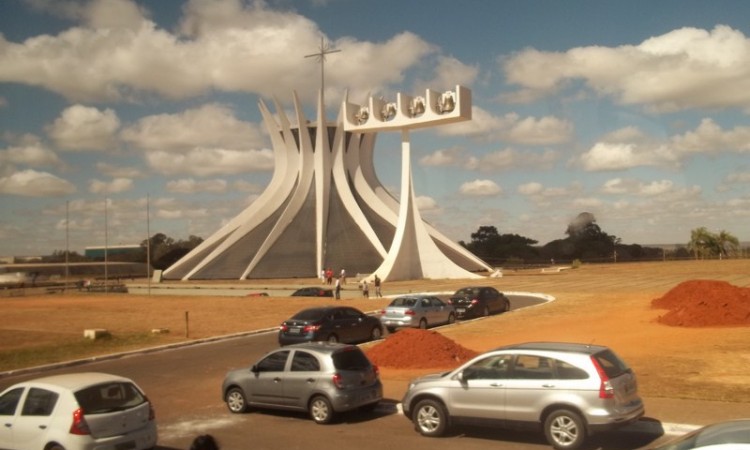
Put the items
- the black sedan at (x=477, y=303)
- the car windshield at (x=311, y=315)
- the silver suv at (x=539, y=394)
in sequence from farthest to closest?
the black sedan at (x=477, y=303) → the car windshield at (x=311, y=315) → the silver suv at (x=539, y=394)

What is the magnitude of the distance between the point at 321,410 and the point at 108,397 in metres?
3.74

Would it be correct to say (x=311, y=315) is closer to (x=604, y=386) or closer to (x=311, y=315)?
(x=311, y=315)

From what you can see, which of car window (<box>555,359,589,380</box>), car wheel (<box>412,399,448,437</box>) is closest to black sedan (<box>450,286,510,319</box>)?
car wheel (<box>412,399,448,437</box>)

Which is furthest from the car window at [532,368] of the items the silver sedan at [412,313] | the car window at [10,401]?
the silver sedan at [412,313]

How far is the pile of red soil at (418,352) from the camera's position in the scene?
17.2 meters

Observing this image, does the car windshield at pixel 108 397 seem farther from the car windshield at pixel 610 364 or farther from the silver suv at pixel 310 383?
the car windshield at pixel 610 364

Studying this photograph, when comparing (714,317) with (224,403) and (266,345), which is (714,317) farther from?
(224,403)

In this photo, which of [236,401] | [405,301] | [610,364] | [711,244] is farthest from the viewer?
[711,244]

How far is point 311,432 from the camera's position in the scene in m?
11.3

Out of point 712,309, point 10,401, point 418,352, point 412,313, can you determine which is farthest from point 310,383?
point 712,309

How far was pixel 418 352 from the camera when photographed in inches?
685

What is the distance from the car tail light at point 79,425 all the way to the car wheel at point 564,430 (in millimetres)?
5977

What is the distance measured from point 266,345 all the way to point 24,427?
44.6 feet

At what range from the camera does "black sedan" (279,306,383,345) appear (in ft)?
67.6
